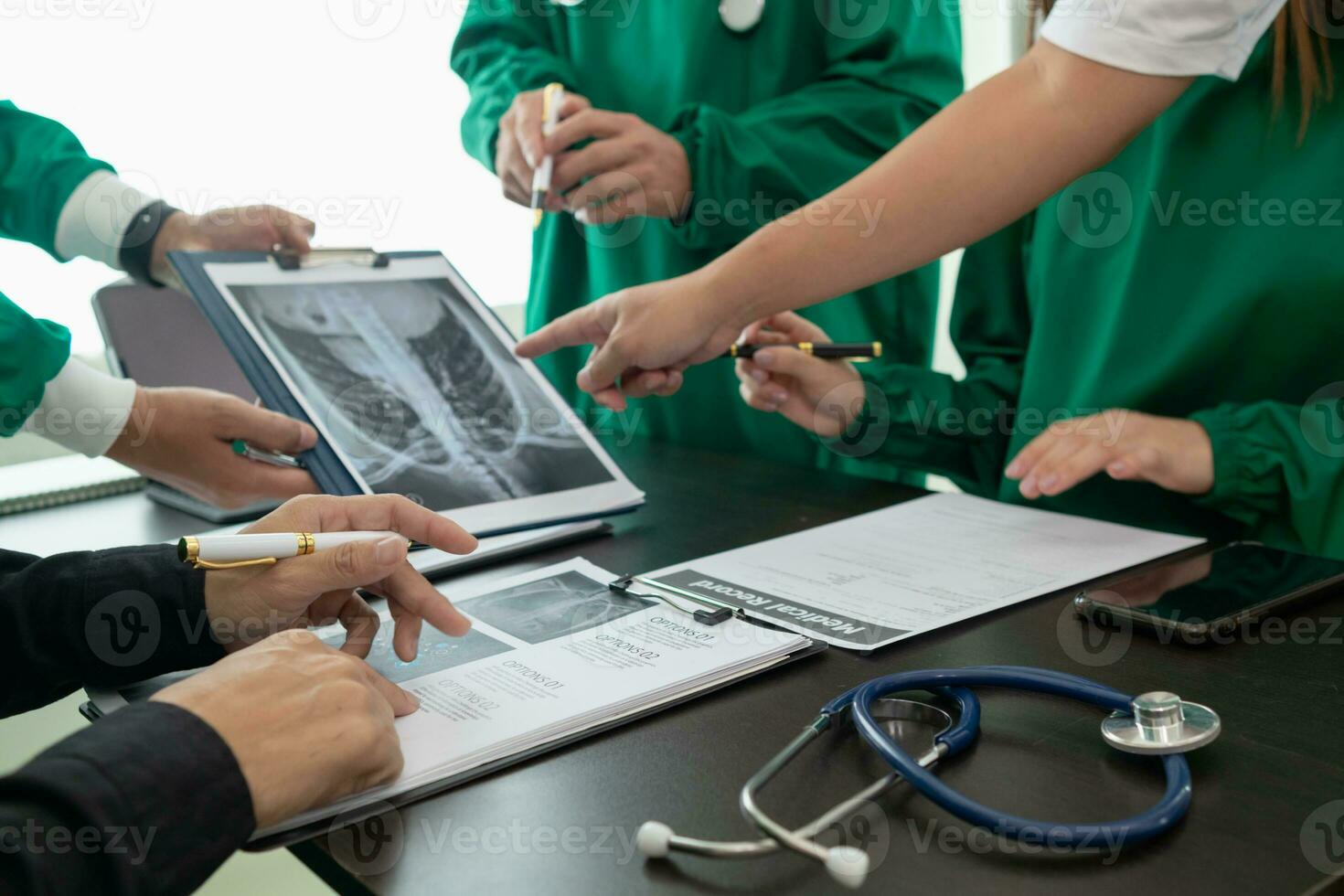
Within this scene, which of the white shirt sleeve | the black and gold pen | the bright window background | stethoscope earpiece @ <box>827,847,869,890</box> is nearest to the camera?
stethoscope earpiece @ <box>827,847,869,890</box>

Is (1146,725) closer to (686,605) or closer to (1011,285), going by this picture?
(686,605)

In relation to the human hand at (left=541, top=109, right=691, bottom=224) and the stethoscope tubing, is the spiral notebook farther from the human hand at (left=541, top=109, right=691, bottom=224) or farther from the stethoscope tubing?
the stethoscope tubing

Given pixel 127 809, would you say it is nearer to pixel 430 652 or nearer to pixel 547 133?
pixel 430 652

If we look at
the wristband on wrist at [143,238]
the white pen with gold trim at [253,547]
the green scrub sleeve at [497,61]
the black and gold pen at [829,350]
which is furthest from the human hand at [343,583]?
the green scrub sleeve at [497,61]

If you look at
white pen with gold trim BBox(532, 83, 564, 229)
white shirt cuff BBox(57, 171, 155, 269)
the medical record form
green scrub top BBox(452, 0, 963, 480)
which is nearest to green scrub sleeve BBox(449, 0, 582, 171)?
green scrub top BBox(452, 0, 963, 480)

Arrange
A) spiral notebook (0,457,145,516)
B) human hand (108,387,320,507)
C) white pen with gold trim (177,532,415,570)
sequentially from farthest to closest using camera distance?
spiral notebook (0,457,145,516), human hand (108,387,320,507), white pen with gold trim (177,532,415,570)

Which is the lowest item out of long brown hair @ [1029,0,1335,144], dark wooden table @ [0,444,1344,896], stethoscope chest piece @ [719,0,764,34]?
dark wooden table @ [0,444,1344,896]

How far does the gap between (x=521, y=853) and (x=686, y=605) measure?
287 mm

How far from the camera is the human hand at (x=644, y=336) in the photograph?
95cm

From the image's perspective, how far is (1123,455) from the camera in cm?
88

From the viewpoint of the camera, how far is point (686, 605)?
28.5 inches

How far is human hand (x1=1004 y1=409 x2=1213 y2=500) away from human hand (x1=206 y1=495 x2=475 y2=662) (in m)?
0.49

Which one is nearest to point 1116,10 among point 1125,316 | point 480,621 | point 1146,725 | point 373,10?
point 1125,316

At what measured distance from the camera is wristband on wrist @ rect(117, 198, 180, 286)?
121 cm
